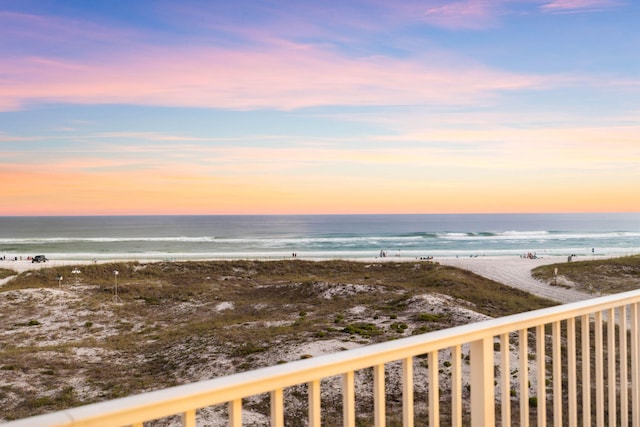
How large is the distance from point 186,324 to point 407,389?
17007mm

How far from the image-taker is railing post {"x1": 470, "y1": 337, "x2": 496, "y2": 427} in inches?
75.2

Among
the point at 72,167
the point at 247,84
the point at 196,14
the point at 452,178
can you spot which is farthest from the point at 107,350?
the point at 452,178

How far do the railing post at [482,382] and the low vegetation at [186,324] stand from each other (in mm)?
9364

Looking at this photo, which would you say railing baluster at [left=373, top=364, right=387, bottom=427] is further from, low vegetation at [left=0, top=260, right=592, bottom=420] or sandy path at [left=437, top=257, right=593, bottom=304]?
sandy path at [left=437, top=257, right=593, bottom=304]

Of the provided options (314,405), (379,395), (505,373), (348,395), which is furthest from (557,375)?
(314,405)

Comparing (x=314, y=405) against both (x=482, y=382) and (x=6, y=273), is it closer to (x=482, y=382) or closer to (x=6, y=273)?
(x=482, y=382)

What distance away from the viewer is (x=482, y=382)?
194 centimetres

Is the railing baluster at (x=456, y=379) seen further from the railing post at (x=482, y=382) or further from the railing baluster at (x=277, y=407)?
the railing baluster at (x=277, y=407)

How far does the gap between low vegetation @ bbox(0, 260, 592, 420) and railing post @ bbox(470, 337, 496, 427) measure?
9.36 m

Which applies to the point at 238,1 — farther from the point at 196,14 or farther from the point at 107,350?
the point at 107,350

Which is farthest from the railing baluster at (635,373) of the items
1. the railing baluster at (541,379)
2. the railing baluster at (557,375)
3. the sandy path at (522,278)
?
the sandy path at (522,278)

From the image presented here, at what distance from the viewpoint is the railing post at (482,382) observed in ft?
6.27

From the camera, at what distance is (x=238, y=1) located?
17938mm

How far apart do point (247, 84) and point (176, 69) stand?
5.33m
